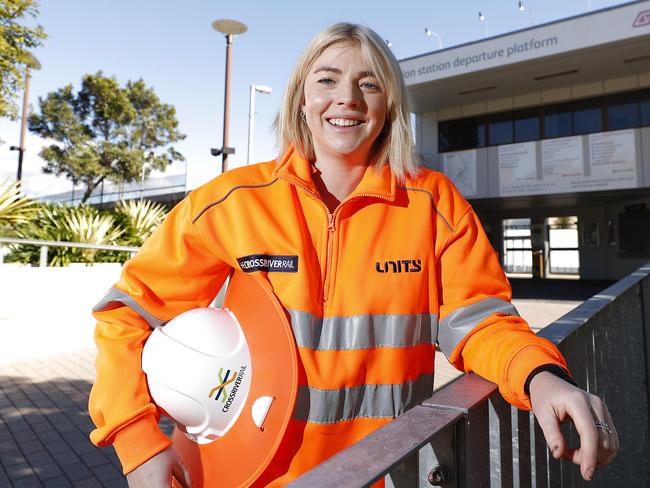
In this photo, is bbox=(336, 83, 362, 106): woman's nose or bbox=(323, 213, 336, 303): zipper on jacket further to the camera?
bbox=(336, 83, 362, 106): woman's nose

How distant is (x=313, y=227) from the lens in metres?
1.54

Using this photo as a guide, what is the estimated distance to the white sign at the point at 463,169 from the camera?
17625mm

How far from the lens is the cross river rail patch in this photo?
1.48m

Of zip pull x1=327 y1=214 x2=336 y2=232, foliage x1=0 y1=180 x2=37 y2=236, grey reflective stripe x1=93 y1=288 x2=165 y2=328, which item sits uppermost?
foliage x1=0 y1=180 x2=37 y2=236

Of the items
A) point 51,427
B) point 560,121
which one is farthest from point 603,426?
point 560,121

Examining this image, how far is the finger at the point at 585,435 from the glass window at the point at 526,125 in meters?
18.0

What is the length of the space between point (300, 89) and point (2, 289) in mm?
6596

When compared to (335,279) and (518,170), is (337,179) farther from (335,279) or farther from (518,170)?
(518,170)

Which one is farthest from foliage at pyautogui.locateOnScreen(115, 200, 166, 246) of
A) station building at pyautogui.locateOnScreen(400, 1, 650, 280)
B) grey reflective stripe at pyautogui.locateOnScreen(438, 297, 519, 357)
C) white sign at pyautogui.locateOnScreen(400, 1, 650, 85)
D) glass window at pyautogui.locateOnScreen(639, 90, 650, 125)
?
glass window at pyautogui.locateOnScreen(639, 90, 650, 125)

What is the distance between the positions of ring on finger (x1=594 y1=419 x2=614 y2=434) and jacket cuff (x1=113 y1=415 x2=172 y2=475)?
3.49ft

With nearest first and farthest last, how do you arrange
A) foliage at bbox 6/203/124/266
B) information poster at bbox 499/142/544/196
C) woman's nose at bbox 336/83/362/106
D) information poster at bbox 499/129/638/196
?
woman's nose at bbox 336/83/362/106 → foliage at bbox 6/203/124/266 → information poster at bbox 499/129/638/196 → information poster at bbox 499/142/544/196

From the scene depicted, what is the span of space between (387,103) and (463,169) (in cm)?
1709

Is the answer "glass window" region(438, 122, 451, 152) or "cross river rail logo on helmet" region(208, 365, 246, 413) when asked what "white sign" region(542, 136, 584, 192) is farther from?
"cross river rail logo on helmet" region(208, 365, 246, 413)

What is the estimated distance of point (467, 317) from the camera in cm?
144
